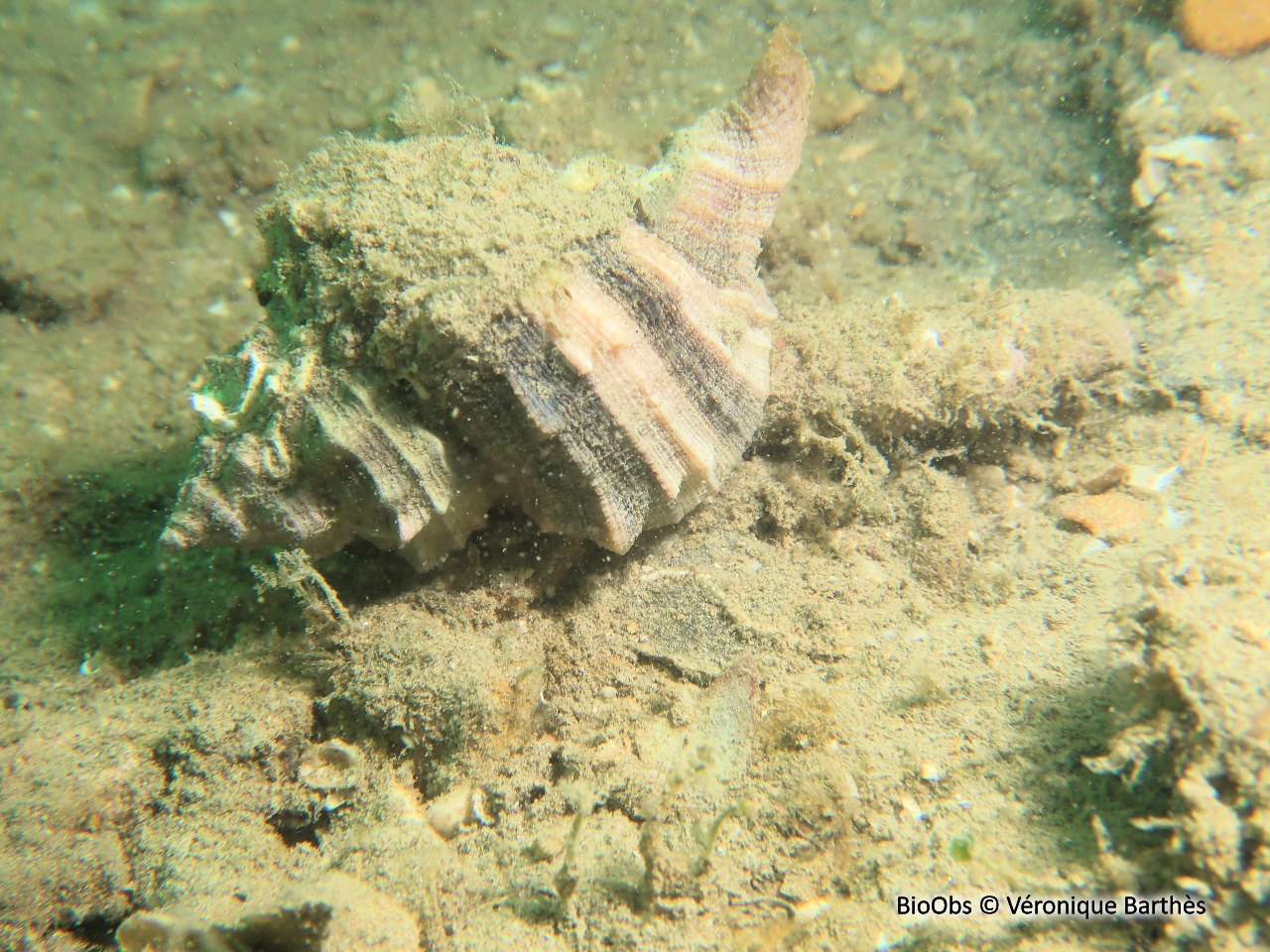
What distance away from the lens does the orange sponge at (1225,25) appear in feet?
14.0

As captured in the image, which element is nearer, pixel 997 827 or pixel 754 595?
pixel 997 827

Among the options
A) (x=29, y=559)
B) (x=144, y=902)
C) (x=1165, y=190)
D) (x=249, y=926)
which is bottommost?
(x=144, y=902)

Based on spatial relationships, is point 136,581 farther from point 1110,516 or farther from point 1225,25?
point 1225,25

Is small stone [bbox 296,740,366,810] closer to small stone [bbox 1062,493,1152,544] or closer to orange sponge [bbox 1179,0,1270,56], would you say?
small stone [bbox 1062,493,1152,544]

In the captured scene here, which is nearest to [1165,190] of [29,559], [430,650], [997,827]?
[997,827]

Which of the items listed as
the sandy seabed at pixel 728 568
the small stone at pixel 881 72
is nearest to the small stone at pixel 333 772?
the sandy seabed at pixel 728 568

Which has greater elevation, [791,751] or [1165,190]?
[1165,190]

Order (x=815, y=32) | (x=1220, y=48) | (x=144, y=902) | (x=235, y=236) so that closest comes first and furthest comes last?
(x=144, y=902)
(x=235, y=236)
(x=1220, y=48)
(x=815, y=32)

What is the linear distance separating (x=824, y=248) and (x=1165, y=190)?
7.71ft

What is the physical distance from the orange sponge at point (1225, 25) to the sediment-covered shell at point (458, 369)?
15.9 ft

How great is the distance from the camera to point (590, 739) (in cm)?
239

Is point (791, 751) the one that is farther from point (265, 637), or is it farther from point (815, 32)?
point (815, 32)

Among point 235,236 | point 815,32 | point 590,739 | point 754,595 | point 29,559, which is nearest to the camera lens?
point 590,739

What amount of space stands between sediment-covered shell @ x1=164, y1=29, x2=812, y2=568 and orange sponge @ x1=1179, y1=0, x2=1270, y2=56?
15.9 feet
